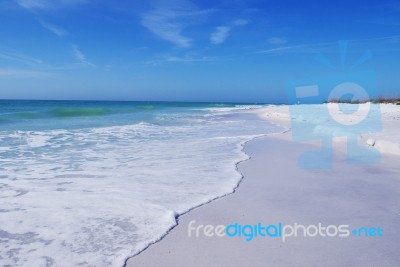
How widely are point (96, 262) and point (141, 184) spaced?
6.71ft

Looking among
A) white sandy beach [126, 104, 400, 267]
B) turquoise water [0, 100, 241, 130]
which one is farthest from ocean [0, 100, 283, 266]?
turquoise water [0, 100, 241, 130]

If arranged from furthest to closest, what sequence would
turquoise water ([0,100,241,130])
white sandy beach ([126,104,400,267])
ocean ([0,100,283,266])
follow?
turquoise water ([0,100,241,130]) → ocean ([0,100,283,266]) → white sandy beach ([126,104,400,267])

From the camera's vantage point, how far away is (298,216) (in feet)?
10.5

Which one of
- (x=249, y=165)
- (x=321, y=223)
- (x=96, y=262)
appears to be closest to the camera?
(x=96, y=262)

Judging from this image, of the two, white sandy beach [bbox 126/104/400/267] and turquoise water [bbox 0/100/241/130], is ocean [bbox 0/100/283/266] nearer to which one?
white sandy beach [bbox 126/104/400/267]

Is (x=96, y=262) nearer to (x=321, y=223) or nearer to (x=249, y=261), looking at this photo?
(x=249, y=261)

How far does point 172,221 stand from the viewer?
3084mm

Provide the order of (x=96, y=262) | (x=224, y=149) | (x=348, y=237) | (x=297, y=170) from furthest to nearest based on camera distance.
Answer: (x=224, y=149) < (x=297, y=170) < (x=348, y=237) < (x=96, y=262)

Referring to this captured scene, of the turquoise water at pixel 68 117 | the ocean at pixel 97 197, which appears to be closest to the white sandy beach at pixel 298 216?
the ocean at pixel 97 197

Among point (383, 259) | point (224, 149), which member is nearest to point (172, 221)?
point (383, 259)

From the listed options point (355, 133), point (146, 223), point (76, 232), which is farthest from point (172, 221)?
point (355, 133)

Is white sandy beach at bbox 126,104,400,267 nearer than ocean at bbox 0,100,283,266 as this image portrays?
Yes

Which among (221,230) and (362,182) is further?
(362,182)

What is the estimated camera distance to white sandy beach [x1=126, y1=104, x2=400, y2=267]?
7.82 feet
